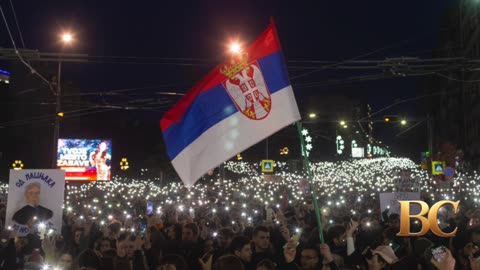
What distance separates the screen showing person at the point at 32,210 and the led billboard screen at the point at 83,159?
30319 mm

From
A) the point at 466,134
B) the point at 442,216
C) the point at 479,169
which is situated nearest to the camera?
the point at 442,216

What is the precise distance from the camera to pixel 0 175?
201ft

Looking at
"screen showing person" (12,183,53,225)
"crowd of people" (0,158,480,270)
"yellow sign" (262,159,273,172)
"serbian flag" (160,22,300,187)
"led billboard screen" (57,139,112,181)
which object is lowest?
"crowd of people" (0,158,480,270)

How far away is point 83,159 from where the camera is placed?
140 feet

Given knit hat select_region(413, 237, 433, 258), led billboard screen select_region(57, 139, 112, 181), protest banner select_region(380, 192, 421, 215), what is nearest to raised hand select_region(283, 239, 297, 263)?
knit hat select_region(413, 237, 433, 258)

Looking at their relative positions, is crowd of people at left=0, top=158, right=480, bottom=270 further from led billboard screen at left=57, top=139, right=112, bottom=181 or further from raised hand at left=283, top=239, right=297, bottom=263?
led billboard screen at left=57, top=139, right=112, bottom=181

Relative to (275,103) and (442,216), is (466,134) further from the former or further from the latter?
(275,103)

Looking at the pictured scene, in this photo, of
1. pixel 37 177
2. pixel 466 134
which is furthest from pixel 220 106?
pixel 466 134

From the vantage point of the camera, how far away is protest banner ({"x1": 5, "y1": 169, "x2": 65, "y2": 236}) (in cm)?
1190

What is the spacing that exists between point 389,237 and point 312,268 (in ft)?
9.94

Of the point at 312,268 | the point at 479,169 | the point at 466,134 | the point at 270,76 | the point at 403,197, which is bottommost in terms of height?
the point at 312,268

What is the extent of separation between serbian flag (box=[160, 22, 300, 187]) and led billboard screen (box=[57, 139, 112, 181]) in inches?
1420

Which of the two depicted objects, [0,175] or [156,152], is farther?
[0,175]

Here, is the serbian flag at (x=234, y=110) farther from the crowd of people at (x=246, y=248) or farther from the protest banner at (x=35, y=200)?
the protest banner at (x=35, y=200)
